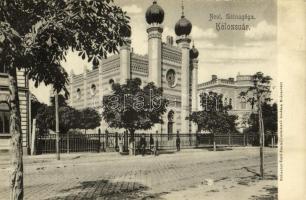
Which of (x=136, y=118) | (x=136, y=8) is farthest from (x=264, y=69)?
(x=136, y=118)

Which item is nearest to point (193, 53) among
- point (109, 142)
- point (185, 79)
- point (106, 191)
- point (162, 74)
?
point (185, 79)

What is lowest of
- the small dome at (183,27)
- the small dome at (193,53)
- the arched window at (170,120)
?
the arched window at (170,120)

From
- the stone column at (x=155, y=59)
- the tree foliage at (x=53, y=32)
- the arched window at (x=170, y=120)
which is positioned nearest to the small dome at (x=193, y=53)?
the stone column at (x=155, y=59)

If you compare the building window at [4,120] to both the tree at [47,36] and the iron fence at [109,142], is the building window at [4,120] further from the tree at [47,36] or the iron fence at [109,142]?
the tree at [47,36]

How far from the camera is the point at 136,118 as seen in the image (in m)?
18.7

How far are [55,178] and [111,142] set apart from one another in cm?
1274

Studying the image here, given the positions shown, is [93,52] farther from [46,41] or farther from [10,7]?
[10,7]

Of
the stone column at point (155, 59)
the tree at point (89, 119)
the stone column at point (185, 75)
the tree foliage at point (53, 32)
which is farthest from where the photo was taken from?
the stone column at point (185, 75)

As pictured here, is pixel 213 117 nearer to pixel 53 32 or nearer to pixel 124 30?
pixel 124 30

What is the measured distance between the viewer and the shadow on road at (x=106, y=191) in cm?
759

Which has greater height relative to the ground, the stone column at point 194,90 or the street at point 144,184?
the stone column at point 194,90

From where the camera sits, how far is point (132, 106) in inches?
723

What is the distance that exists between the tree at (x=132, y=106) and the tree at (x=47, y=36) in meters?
12.9

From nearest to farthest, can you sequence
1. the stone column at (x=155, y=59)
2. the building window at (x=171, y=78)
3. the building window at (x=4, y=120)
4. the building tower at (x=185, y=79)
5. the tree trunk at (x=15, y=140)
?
the tree trunk at (x=15, y=140), the building window at (x=4, y=120), the stone column at (x=155, y=59), the building tower at (x=185, y=79), the building window at (x=171, y=78)
